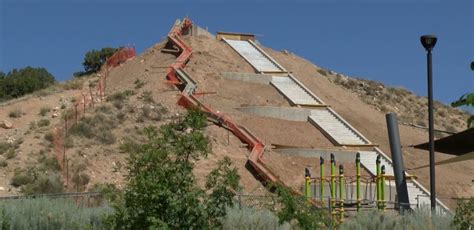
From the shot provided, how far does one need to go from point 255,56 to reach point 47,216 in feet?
138

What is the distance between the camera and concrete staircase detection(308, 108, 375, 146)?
125 ft

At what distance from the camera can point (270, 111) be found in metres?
40.4

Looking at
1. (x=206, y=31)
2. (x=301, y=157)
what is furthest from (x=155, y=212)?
(x=206, y=31)

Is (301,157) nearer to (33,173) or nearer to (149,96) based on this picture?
(149,96)

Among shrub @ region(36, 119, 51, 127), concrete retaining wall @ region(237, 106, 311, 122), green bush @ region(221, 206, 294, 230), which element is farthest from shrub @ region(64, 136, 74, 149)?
green bush @ region(221, 206, 294, 230)

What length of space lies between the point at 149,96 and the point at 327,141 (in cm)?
953

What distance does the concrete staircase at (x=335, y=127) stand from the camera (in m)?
38.0

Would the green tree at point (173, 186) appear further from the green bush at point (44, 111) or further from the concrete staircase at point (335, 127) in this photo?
the green bush at point (44, 111)

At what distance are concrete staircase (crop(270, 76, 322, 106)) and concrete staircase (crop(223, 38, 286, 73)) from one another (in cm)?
156

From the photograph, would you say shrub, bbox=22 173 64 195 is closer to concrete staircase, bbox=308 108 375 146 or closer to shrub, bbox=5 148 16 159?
shrub, bbox=5 148 16 159

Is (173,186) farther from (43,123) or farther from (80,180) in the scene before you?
(43,123)

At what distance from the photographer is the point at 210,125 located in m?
36.0

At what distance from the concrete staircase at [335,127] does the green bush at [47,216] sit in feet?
88.3

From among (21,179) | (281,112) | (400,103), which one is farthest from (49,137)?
(400,103)
